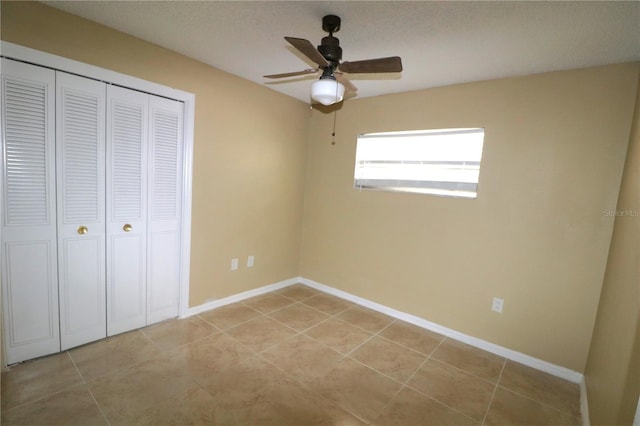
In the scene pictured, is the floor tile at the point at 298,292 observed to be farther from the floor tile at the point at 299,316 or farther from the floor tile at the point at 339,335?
the floor tile at the point at 339,335

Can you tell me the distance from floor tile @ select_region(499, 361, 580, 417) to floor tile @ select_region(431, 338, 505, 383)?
72mm

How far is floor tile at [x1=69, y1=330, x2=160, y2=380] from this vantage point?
6.72 feet

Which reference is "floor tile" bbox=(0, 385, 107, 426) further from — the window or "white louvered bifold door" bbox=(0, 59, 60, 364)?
the window

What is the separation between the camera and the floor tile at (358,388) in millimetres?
1869

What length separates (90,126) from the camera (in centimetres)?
214

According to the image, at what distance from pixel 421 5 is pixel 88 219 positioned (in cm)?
266

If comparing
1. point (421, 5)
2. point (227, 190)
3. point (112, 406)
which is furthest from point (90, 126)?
point (421, 5)

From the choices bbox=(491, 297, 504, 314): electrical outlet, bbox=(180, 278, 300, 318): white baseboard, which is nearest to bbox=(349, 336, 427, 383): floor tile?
bbox=(491, 297, 504, 314): electrical outlet

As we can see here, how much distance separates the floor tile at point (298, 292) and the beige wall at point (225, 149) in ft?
0.57

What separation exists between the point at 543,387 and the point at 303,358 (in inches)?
71.6

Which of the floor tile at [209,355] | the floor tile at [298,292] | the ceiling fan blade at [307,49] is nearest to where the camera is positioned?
the ceiling fan blade at [307,49]

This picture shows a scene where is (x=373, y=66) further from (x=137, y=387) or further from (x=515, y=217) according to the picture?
(x=137, y=387)

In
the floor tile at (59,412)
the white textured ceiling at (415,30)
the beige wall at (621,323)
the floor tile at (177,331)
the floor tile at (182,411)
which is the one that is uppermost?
the white textured ceiling at (415,30)

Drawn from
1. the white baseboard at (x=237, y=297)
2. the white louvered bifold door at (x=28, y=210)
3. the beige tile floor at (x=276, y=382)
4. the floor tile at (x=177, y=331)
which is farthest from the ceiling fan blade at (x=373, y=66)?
the white baseboard at (x=237, y=297)
